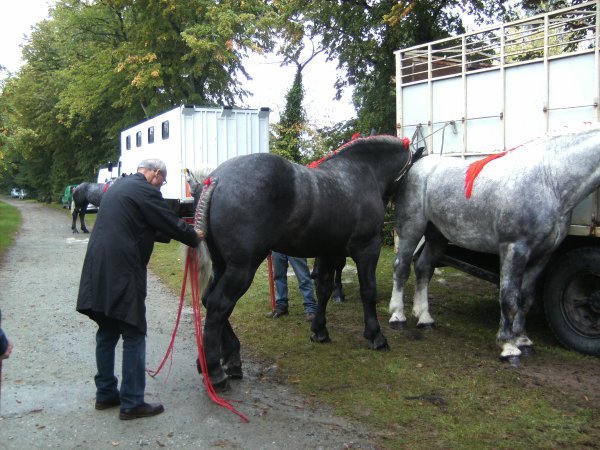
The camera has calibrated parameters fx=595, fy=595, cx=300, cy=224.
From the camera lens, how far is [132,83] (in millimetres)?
22734

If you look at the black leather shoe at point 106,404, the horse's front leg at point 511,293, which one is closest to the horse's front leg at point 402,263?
the horse's front leg at point 511,293

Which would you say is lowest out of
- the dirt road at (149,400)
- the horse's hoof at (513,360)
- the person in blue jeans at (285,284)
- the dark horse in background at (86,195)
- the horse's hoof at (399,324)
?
the dirt road at (149,400)

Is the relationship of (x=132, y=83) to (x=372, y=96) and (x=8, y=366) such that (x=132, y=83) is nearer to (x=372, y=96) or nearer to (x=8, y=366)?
(x=372, y=96)

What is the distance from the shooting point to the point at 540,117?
5797 millimetres

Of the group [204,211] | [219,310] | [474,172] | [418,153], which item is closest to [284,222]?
[204,211]

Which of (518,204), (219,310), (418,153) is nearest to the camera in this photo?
(219,310)

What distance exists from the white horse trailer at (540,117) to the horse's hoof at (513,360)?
0.68m

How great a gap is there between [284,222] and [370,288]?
1.31m

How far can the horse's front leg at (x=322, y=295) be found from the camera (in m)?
6.02

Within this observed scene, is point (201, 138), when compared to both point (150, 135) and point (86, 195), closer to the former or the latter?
point (150, 135)

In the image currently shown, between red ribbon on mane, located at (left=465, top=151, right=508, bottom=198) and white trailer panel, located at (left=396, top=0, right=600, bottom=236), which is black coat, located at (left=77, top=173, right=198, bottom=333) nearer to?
red ribbon on mane, located at (left=465, top=151, right=508, bottom=198)

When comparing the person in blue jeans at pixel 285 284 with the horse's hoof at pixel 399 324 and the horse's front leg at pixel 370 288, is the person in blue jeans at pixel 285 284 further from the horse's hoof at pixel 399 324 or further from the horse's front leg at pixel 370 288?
the horse's front leg at pixel 370 288

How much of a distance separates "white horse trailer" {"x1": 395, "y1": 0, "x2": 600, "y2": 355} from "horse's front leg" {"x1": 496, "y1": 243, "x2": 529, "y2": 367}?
594mm

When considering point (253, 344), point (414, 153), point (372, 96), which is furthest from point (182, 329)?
point (372, 96)
